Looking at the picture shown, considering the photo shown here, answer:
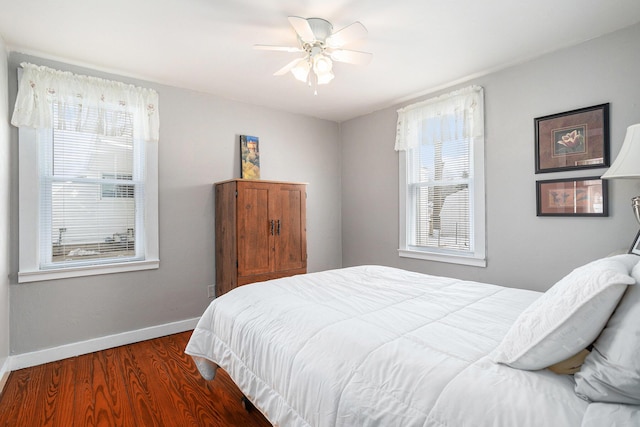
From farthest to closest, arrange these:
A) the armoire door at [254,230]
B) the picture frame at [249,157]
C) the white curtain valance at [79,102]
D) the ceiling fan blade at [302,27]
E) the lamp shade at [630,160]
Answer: the picture frame at [249,157] → the armoire door at [254,230] → the white curtain valance at [79,102] → the ceiling fan blade at [302,27] → the lamp shade at [630,160]

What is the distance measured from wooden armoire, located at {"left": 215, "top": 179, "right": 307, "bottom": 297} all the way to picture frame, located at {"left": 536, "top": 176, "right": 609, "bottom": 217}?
89.4 inches

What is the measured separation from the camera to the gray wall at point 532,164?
7.34ft

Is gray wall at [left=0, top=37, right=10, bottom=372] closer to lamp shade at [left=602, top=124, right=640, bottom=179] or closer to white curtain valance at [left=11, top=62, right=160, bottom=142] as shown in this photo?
white curtain valance at [left=11, top=62, right=160, bottom=142]

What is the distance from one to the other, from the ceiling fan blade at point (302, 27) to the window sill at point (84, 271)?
2.42 metres

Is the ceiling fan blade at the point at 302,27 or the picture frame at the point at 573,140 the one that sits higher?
the ceiling fan blade at the point at 302,27

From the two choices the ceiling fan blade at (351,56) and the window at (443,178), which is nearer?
the ceiling fan blade at (351,56)

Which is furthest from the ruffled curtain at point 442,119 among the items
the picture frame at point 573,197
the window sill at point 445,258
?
the window sill at point 445,258

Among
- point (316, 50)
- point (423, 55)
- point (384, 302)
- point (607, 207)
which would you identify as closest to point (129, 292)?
point (384, 302)

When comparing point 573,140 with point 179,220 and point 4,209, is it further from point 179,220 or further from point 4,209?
point 4,209

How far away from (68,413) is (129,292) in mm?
1187

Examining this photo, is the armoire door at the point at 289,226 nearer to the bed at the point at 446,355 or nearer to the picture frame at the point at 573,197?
the bed at the point at 446,355

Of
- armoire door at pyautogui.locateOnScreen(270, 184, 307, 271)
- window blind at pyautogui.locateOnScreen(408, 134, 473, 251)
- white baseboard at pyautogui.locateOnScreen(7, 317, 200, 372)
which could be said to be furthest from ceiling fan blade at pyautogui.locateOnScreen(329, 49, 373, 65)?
white baseboard at pyautogui.locateOnScreen(7, 317, 200, 372)

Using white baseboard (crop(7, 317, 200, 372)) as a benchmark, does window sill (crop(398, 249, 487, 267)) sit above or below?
above

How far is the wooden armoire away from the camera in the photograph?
3141 millimetres
